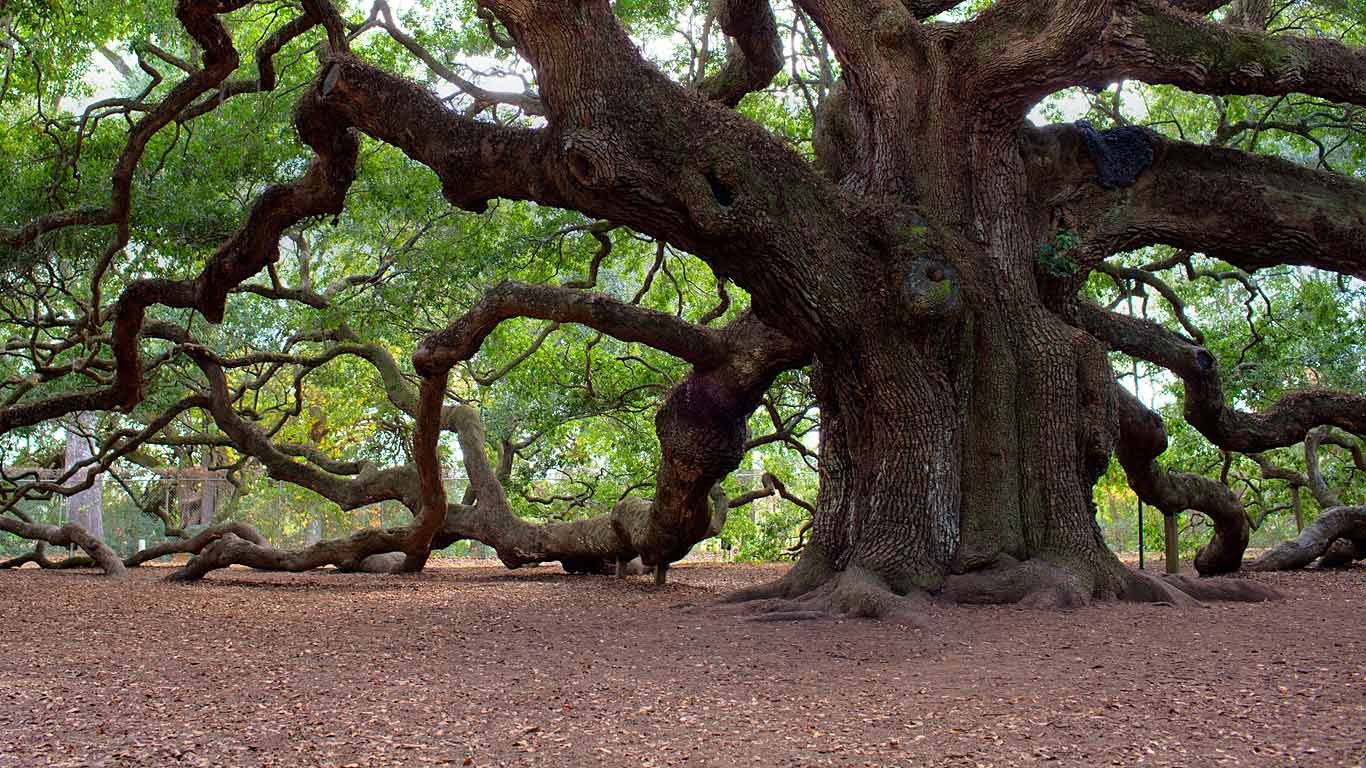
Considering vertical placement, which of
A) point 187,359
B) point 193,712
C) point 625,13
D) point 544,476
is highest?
point 625,13

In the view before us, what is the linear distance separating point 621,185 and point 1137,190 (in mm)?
3430

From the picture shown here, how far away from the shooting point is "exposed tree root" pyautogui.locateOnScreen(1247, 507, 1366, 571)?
9609 mm

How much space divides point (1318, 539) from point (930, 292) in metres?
6.06

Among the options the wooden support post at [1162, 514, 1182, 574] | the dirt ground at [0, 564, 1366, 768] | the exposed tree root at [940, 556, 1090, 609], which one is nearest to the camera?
the dirt ground at [0, 564, 1366, 768]

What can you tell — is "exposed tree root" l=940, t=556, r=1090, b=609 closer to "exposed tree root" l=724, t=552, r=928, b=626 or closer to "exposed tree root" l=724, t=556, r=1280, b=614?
"exposed tree root" l=724, t=556, r=1280, b=614

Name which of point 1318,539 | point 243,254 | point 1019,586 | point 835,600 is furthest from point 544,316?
point 1318,539

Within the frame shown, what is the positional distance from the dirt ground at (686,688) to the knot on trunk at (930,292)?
62.4 inches

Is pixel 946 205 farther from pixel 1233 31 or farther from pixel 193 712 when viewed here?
pixel 193 712

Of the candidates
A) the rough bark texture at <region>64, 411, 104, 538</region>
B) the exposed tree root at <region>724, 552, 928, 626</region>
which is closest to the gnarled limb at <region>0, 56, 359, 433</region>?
the exposed tree root at <region>724, 552, 928, 626</region>

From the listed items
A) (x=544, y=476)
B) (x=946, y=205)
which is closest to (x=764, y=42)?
(x=946, y=205)

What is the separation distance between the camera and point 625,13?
35.0ft

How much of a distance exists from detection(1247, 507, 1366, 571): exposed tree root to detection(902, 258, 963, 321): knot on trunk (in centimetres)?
565

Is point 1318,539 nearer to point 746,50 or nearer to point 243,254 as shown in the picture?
point 746,50

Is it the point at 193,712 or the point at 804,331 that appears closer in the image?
the point at 193,712
